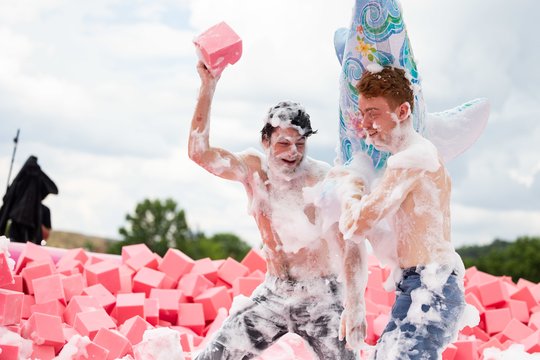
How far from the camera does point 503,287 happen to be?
4.89 meters

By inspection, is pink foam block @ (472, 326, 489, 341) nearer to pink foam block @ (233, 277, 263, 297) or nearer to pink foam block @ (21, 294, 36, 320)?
pink foam block @ (233, 277, 263, 297)

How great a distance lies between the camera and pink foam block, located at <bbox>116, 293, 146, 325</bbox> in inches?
165

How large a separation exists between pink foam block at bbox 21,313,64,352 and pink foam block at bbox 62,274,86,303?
0.52 meters

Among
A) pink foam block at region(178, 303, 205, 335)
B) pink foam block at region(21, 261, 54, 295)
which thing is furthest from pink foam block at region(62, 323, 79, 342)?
pink foam block at region(178, 303, 205, 335)

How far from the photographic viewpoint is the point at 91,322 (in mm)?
3898

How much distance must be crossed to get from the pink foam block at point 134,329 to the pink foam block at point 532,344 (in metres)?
2.15

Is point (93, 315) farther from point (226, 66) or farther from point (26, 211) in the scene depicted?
point (26, 211)

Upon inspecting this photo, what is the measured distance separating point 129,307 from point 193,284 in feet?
1.85

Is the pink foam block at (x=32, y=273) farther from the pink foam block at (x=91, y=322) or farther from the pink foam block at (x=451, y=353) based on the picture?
the pink foam block at (x=451, y=353)

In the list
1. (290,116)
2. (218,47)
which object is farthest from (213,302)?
(218,47)

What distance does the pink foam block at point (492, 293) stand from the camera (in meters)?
4.79

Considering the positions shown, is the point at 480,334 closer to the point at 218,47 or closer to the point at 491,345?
the point at 491,345

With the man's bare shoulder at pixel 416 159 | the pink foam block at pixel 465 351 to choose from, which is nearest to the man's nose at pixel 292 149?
the man's bare shoulder at pixel 416 159

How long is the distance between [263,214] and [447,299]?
2.45 feet
